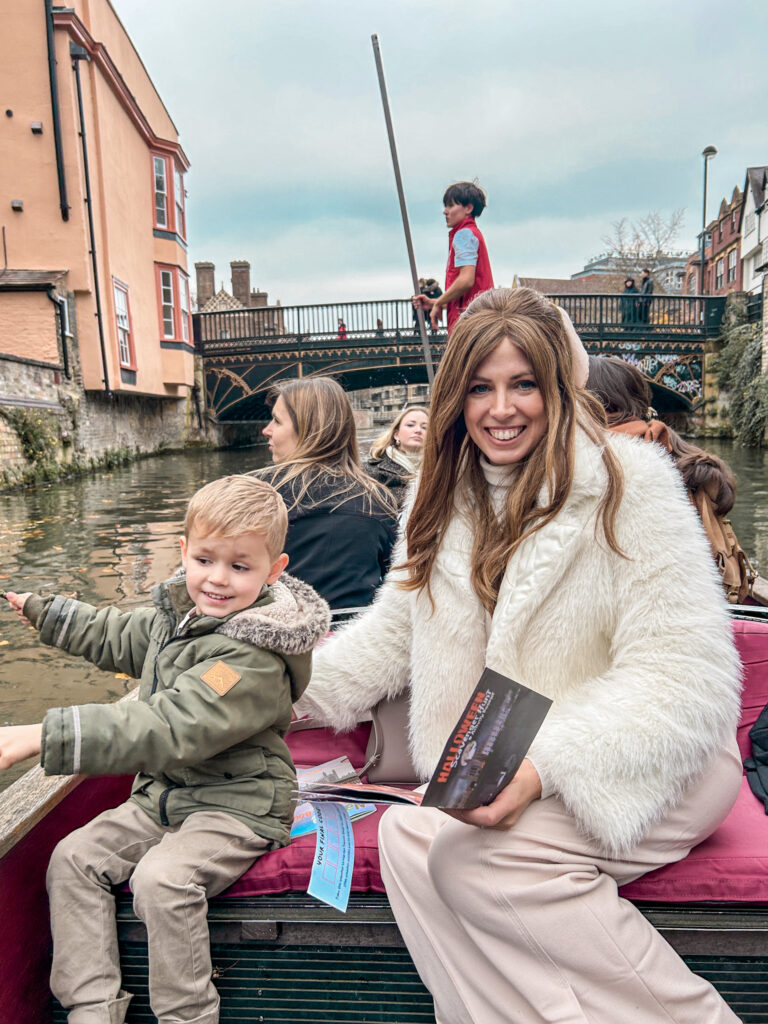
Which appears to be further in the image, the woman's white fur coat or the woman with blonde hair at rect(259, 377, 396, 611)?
the woman with blonde hair at rect(259, 377, 396, 611)

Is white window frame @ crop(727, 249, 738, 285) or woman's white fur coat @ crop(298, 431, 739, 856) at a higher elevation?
white window frame @ crop(727, 249, 738, 285)

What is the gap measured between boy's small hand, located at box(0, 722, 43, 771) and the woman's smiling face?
1.09 m

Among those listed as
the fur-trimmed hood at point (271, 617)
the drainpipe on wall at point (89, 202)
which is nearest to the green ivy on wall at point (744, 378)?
the drainpipe on wall at point (89, 202)

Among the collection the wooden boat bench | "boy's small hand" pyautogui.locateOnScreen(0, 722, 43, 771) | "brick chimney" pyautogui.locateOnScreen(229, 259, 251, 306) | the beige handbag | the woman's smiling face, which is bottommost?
the wooden boat bench

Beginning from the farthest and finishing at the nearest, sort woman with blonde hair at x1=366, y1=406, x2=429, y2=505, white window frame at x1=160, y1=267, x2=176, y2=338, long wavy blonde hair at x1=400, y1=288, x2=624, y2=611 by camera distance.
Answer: white window frame at x1=160, y1=267, x2=176, y2=338 < woman with blonde hair at x1=366, y1=406, x2=429, y2=505 < long wavy blonde hair at x1=400, y1=288, x2=624, y2=611

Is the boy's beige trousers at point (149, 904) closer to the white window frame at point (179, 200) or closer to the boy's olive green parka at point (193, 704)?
the boy's olive green parka at point (193, 704)

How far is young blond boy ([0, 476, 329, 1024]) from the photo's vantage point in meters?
1.55

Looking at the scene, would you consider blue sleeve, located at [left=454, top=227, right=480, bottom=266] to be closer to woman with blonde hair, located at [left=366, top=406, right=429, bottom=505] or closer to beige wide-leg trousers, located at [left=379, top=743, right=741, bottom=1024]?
woman with blonde hair, located at [left=366, top=406, right=429, bottom=505]

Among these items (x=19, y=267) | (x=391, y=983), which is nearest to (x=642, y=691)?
(x=391, y=983)

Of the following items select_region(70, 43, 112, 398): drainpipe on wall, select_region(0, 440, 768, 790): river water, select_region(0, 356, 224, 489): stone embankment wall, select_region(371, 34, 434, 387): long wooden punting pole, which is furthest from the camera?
select_region(70, 43, 112, 398): drainpipe on wall

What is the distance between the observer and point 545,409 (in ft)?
5.61

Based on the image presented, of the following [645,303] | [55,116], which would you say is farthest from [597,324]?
[55,116]

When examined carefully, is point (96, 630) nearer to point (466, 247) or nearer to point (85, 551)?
point (466, 247)

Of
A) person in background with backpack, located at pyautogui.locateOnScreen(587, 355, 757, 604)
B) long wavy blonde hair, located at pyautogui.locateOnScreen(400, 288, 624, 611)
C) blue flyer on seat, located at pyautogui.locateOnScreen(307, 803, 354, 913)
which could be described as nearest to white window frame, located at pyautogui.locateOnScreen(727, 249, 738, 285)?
person in background with backpack, located at pyautogui.locateOnScreen(587, 355, 757, 604)
